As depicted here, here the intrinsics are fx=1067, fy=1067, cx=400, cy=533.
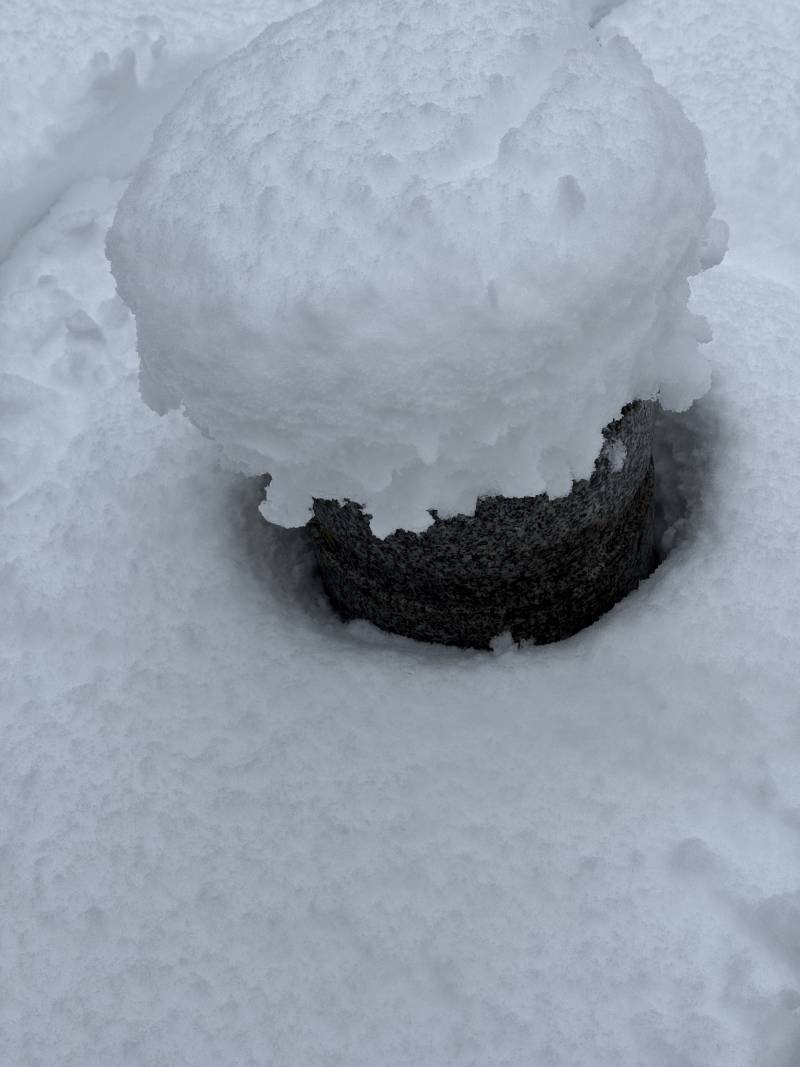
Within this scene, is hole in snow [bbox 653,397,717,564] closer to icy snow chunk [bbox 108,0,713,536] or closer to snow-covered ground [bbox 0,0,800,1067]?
snow-covered ground [bbox 0,0,800,1067]

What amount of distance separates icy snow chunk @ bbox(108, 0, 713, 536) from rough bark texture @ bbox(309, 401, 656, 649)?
0.47 ft

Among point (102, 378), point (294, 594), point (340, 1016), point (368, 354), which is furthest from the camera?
point (102, 378)

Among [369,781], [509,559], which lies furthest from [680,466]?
[369,781]

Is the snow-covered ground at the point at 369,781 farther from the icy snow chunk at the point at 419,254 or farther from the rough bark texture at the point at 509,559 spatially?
the icy snow chunk at the point at 419,254

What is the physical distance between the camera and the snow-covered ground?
1.43 m

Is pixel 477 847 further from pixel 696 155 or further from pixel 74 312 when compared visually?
pixel 74 312

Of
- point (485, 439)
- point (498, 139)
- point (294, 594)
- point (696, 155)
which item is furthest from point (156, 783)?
point (696, 155)

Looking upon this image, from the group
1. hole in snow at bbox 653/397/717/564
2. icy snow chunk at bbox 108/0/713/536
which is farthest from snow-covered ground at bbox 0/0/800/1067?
icy snow chunk at bbox 108/0/713/536

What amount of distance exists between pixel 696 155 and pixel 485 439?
0.53 metres

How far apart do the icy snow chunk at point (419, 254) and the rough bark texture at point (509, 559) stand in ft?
0.47

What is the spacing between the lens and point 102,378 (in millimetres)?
2211

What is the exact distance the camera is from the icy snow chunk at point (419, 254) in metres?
1.30

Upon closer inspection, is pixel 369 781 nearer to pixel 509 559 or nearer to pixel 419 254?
pixel 509 559

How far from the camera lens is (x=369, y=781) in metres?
1.64
